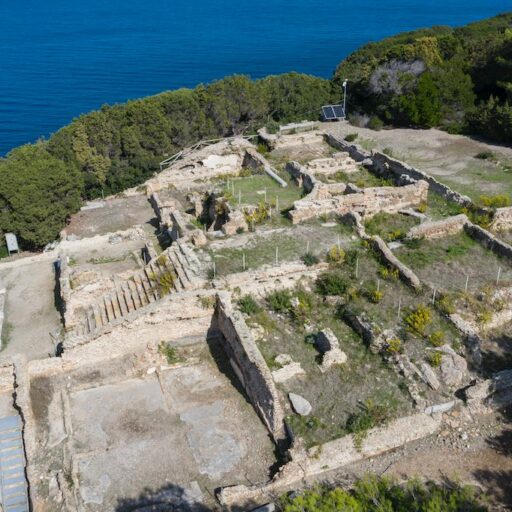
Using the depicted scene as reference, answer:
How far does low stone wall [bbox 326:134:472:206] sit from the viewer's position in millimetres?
24391

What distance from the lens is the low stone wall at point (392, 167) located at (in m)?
24.4

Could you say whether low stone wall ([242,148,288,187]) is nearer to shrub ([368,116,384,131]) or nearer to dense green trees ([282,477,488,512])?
shrub ([368,116,384,131])

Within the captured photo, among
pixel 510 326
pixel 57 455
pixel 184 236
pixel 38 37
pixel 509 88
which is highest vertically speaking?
pixel 38 37

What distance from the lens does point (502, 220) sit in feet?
72.1

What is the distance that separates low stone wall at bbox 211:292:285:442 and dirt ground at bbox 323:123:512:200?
1389 centimetres

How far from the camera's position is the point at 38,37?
96.6 metres

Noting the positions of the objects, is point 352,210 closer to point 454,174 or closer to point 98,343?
point 454,174

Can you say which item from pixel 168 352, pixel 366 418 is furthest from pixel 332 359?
pixel 168 352

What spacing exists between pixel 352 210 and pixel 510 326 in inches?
324

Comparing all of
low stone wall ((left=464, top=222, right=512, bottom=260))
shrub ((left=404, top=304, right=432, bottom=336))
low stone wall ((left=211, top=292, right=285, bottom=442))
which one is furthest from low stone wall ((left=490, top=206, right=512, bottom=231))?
low stone wall ((left=211, top=292, right=285, bottom=442))

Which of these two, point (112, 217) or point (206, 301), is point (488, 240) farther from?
point (112, 217)

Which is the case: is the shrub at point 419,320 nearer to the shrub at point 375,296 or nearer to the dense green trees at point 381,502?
the shrub at point 375,296

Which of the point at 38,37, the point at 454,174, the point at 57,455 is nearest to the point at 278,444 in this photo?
the point at 57,455

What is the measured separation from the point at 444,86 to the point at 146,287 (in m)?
26.7
